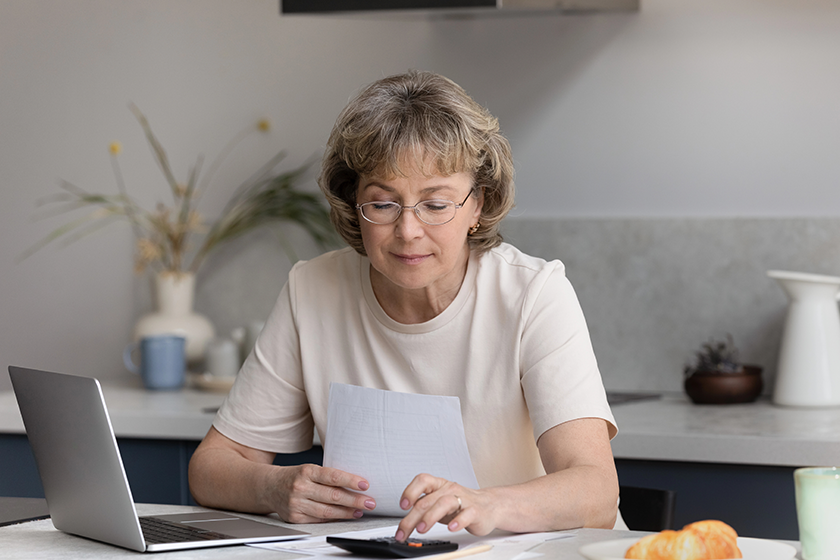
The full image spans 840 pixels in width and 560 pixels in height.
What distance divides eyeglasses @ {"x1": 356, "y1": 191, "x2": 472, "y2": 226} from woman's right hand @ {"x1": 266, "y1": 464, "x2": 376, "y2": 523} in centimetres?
36

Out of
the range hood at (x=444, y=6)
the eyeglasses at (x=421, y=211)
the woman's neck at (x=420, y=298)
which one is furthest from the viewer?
the range hood at (x=444, y=6)

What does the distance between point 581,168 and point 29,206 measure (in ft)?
5.46

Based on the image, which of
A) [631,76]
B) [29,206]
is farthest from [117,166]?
[631,76]

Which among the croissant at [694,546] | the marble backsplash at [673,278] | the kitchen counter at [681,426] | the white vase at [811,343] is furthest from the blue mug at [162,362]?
the croissant at [694,546]

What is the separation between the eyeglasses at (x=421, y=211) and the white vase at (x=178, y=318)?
1.44m

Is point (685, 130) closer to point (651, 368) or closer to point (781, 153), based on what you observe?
point (781, 153)

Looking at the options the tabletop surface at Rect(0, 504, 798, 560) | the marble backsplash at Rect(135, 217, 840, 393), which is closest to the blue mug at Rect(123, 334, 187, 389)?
the marble backsplash at Rect(135, 217, 840, 393)

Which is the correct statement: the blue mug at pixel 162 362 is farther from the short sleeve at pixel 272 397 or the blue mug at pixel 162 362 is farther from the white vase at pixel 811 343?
the white vase at pixel 811 343

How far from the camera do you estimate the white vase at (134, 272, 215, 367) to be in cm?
279

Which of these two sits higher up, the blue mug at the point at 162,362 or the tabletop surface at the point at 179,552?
→ the blue mug at the point at 162,362

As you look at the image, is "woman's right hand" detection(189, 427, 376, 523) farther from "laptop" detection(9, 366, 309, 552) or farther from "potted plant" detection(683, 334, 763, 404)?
"potted plant" detection(683, 334, 763, 404)

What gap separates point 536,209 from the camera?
8.80 feet

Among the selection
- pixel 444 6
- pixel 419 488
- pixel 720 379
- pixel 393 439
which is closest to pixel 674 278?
pixel 720 379

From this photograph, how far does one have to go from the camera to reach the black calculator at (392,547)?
108 cm
